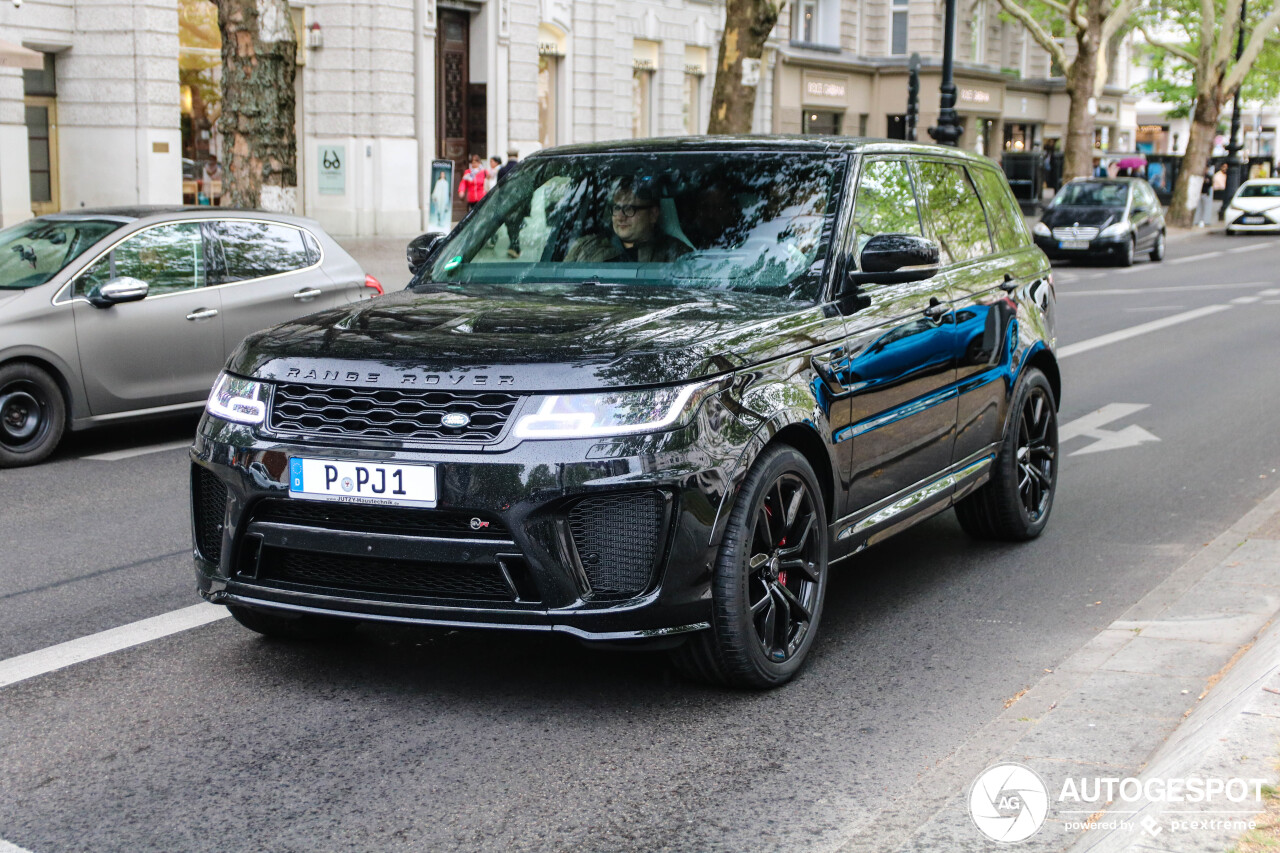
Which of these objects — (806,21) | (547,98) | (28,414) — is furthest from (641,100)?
(28,414)

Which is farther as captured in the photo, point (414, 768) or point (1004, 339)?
point (1004, 339)

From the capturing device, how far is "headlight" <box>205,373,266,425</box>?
4.62 metres

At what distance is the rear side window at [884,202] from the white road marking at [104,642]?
9.12ft

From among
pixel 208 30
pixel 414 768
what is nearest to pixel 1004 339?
pixel 414 768

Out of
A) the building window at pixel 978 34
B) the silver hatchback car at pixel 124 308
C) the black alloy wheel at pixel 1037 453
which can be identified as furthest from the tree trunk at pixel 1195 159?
the black alloy wheel at pixel 1037 453

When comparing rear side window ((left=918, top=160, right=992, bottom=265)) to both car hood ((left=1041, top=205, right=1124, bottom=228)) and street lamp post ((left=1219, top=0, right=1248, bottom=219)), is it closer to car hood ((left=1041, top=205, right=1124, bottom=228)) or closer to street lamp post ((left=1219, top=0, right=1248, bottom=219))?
car hood ((left=1041, top=205, right=1124, bottom=228))

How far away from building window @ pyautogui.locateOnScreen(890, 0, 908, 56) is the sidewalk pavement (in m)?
47.3

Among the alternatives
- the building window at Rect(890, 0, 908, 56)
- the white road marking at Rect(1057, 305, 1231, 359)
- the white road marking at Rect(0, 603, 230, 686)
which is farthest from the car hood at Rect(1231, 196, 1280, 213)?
the white road marking at Rect(0, 603, 230, 686)

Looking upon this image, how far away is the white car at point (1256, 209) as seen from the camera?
43062mm

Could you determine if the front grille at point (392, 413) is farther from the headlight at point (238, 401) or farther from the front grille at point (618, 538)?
the front grille at point (618, 538)

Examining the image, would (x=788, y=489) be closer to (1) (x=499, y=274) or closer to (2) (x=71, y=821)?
(1) (x=499, y=274)

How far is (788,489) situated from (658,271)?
3.44 ft

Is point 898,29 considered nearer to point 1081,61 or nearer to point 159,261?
point 1081,61

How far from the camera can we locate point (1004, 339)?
6.75m
